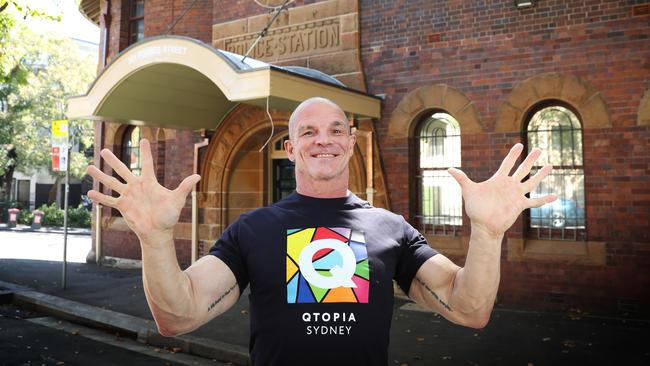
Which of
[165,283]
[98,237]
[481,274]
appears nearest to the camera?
[165,283]

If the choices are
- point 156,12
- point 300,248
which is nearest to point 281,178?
point 156,12

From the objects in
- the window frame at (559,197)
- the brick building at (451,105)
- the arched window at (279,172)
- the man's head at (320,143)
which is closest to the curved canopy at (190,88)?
the brick building at (451,105)

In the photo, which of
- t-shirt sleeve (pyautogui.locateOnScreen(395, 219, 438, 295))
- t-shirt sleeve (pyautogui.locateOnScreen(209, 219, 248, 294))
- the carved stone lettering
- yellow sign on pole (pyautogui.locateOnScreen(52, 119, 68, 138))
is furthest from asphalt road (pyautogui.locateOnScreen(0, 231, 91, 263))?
t-shirt sleeve (pyautogui.locateOnScreen(395, 219, 438, 295))

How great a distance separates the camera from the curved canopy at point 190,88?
269 inches

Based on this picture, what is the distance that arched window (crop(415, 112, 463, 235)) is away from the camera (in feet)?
27.6

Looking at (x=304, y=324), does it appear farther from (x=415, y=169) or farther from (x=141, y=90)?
(x=141, y=90)

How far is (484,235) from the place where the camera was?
5.96 ft

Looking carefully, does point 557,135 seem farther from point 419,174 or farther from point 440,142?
point 419,174

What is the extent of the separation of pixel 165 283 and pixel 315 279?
54cm

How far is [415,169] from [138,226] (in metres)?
7.38

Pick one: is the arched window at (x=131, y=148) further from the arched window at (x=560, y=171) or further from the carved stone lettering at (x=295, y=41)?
the arched window at (x=560, y=171)

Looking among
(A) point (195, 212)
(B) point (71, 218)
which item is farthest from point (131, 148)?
(B) point (71, 218)

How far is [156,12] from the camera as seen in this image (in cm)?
1216

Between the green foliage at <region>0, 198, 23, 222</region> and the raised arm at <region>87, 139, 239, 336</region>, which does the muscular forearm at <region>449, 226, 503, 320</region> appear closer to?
the raised arm at <region>87, 139, 239, 336</region>
